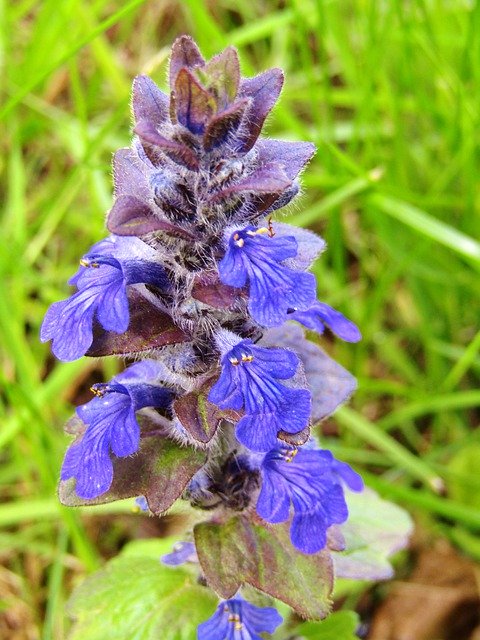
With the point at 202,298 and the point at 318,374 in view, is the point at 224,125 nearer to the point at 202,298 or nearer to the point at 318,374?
the point at 202,298

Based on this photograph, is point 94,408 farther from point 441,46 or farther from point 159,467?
point 441,46

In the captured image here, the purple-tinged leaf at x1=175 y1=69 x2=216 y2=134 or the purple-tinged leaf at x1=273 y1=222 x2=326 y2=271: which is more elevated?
the purple-tinged leaf at x1=175 y1=69 x2=216 y2=134

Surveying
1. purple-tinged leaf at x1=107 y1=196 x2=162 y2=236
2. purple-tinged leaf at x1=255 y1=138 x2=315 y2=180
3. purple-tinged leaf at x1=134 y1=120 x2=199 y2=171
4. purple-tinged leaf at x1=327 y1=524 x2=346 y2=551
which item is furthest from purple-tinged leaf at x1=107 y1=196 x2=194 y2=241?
purple-tinged leaf at x1=327 y1=524 x2=346 y2=551

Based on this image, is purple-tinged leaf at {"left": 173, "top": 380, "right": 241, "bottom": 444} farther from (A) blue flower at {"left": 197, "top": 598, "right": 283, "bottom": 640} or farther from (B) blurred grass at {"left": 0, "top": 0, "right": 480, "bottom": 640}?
(B) blurred grass at {"left": 0, "top": 0, "right": 480, "bottom": 640}

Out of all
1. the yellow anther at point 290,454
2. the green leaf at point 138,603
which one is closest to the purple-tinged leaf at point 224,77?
the yellow anther at point 290,454

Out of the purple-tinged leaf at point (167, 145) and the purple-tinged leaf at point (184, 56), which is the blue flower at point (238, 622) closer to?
the purple-tinged leaf at point (167, 145)

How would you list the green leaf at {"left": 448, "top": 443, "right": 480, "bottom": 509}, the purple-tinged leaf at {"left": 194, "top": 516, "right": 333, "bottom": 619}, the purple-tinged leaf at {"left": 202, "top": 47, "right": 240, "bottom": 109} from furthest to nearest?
1. the green leaf at {"left": 448, "top": 443, "right": 480, "bottom": 509}
2. the purple-tinged leaf at {"left": 194, "top": 516, "right": 333, "bottom": 619}
3. the purple-tinged leaf at {"left": 202, "top": 47, "right": 240, "bottom": 109}
